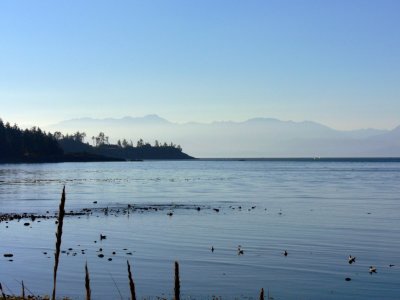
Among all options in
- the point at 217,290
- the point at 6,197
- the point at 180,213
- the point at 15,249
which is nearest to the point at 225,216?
the point at 180,213

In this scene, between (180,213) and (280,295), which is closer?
(280,295)

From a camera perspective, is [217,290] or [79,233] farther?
[79,233]

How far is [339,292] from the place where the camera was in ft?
77.2

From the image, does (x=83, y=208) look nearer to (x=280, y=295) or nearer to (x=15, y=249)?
(x=15, y=249)

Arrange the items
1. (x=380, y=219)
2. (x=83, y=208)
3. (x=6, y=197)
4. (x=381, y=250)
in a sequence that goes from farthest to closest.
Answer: (x=6, y=197), (x=83, y=208), (x=380, y=219), (x=381, y=250)

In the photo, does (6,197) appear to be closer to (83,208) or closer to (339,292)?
(83,208)

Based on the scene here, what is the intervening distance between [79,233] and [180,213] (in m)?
16.4

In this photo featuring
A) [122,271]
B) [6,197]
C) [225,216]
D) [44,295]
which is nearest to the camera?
[44,295]

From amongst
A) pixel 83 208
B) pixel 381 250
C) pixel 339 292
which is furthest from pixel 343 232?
pixel 83 208

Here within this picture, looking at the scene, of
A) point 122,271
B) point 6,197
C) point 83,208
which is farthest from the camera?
point 6,197

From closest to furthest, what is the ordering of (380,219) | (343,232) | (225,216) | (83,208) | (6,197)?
1. (343,232)
2. (380,219)
3. (225,216)
4. (83,208)
5. (6,197)

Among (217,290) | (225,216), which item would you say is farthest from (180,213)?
(217,290)

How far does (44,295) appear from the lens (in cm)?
2261

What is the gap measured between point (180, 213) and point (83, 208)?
1335 cm
